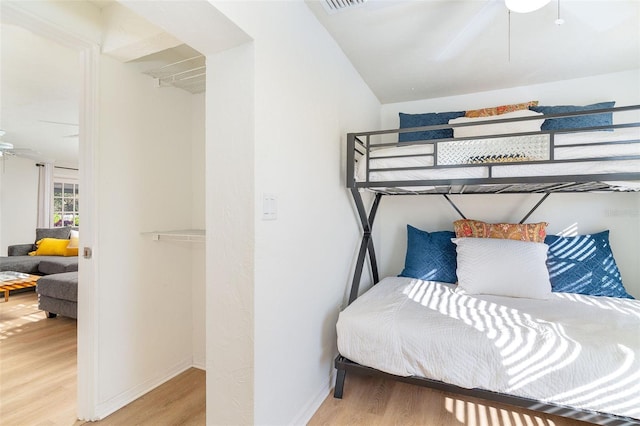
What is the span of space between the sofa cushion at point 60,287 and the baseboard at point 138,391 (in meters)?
1.60

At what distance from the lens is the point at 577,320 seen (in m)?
1.63

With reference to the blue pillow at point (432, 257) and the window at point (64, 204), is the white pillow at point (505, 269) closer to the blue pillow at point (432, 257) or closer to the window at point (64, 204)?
the blue pillow at point (432, 257)

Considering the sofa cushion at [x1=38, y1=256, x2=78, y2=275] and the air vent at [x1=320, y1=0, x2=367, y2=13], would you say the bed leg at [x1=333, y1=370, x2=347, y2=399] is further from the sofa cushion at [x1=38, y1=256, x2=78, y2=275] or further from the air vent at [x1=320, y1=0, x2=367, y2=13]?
the sofa cushion at [x1=38, y1=256, x2=78, y2=275]

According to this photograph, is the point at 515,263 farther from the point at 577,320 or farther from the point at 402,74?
the point at 402,74

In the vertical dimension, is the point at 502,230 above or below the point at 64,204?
below

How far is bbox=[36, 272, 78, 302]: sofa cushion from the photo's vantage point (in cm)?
308

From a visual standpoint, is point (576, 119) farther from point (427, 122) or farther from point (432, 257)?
point (432, 257)

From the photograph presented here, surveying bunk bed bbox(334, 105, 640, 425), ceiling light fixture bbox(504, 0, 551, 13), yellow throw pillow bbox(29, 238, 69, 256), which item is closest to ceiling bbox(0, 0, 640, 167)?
ceiling light fixture bbox(504, 0, 551, 13)

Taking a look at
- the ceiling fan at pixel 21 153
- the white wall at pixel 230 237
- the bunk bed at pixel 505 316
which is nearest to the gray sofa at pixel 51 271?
the ceiling fan at pixel 21 153

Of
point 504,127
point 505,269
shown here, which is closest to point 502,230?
point 505,269

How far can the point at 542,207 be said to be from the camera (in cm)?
268

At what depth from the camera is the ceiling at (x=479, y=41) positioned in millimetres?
1734

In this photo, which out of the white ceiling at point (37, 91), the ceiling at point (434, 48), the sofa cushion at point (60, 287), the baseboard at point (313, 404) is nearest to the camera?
the baseboard at point (313, 404)

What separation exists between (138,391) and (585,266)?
3101mm
